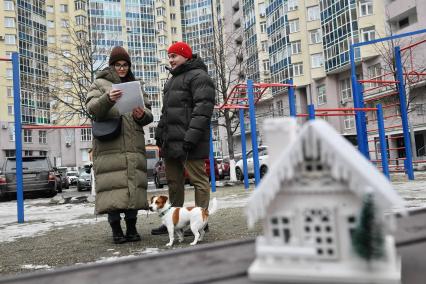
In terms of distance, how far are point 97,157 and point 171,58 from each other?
113 centimetres

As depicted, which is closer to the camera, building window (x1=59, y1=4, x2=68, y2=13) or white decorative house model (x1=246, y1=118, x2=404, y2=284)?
white decorative house model (x1=246, y1=118, x2=404, y2=284)

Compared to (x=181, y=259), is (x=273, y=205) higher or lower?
higher

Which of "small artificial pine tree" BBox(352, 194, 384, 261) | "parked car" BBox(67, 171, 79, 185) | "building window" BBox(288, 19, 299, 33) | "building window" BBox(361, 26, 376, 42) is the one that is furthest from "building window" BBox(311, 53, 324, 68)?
"small artificial pine tree" BBox(352, 194, 384, 261)

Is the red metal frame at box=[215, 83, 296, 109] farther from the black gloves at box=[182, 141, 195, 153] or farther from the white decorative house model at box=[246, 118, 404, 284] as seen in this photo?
the white decorative house model at box=[246, 118, 404, 284]

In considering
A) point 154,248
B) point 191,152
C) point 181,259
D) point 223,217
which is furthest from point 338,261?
point 223,217

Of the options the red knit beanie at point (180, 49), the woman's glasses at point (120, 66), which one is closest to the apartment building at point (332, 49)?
the red knit beanie at point (180, 49)

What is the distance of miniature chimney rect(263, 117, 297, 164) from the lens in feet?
2.76

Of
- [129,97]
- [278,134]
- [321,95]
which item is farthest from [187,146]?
[321,95]

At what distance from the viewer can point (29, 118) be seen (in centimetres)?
4703

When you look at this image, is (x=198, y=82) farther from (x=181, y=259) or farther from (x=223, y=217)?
(x=181, y=259)

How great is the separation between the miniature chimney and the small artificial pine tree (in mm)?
204

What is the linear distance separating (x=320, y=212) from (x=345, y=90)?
34.3 metres

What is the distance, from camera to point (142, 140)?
392 cm

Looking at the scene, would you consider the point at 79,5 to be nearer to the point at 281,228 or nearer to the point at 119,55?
the point at 119,55
